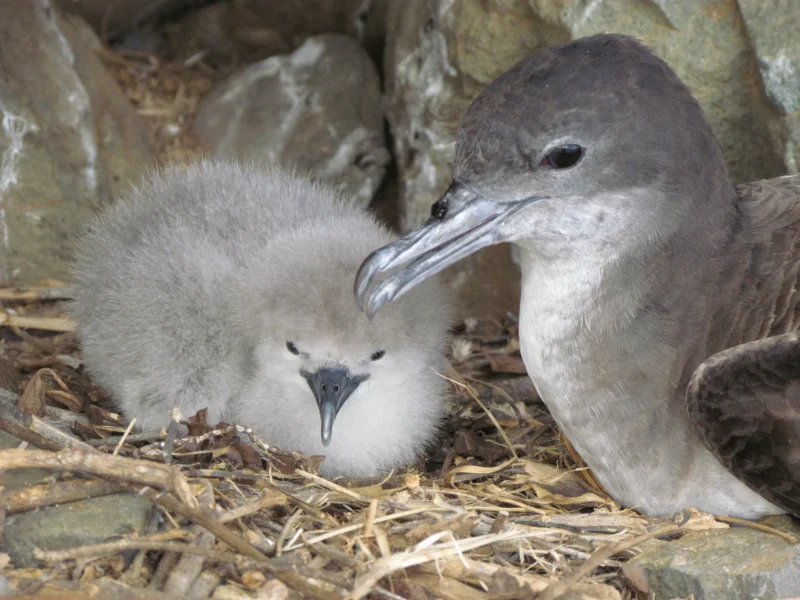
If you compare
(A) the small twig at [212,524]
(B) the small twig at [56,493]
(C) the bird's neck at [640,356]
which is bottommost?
(B) the small twig at [56,493]

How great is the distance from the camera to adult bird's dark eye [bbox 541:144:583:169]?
126 inches

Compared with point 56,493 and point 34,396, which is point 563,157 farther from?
point 34,396

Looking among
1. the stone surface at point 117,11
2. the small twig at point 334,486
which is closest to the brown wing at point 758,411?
the small twig at point 334,486

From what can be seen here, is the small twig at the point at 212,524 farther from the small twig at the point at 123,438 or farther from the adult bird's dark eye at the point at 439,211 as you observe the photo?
the adult bird's dark eye at the point at 439,211

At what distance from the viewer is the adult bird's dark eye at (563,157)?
3.19m

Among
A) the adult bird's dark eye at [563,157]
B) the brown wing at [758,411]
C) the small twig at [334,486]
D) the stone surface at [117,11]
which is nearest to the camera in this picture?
the brown wing at [758,411]

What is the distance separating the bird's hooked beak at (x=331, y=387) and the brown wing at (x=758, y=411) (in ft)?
3.61

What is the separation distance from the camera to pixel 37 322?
4.60 metres

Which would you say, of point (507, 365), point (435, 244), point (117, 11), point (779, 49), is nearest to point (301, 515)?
point (435, 244)

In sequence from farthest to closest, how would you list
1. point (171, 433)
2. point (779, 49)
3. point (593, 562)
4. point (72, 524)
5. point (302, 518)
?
1. point (779, 49)
2. point (171, 433)
3. point (302, 518)
4. point (593, 562)
5. point (72, 524)

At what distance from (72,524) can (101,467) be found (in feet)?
0.54

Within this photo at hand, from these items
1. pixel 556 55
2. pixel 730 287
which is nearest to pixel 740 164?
pixel 730 287

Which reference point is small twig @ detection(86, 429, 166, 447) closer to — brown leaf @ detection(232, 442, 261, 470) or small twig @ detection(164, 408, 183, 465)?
small twig @ detection(164, 408, 183, 465)

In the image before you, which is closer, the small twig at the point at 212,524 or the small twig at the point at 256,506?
the small twig at the point at 212,524
